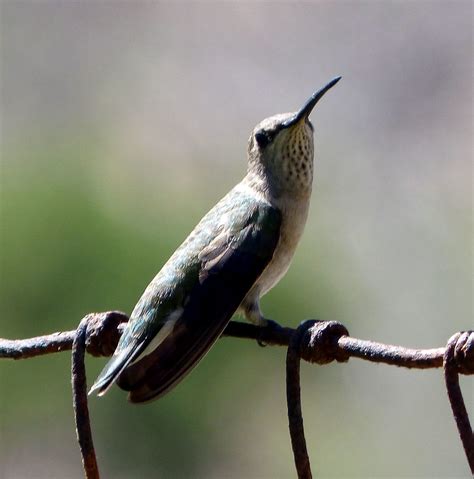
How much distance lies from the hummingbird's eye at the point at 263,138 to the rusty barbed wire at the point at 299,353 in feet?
6.87

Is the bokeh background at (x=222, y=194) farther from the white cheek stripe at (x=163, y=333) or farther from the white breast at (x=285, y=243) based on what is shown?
the white cheek stripe at (x=163, y=333)

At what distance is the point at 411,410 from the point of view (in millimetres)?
12766

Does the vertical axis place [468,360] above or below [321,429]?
above

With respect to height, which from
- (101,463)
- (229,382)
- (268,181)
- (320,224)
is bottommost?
(101,463)

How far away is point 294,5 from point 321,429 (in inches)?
454

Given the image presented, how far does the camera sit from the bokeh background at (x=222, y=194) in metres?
9.91

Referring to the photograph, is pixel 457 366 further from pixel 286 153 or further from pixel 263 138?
pixel 263 138

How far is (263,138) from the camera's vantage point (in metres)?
4.74

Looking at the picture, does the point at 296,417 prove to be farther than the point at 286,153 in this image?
No

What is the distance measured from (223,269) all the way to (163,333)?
38cm

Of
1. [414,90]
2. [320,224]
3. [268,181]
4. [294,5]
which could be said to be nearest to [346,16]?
[294,5]

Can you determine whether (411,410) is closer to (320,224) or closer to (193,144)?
(320,224)

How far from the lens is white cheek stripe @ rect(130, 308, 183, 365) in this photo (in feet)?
11.3

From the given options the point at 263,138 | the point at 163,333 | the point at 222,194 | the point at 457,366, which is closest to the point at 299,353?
the point at 457,366
